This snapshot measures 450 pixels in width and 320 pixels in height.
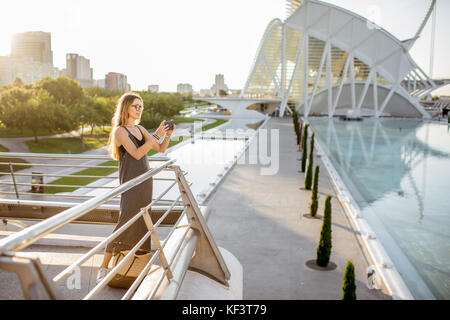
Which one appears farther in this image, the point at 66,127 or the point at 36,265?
the point at 66,127

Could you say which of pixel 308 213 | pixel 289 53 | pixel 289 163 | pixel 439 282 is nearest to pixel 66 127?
pixel 289 163

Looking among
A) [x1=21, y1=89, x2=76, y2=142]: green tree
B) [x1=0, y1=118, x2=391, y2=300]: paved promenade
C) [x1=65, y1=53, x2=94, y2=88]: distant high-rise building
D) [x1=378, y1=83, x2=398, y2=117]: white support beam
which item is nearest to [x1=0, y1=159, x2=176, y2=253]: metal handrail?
[x1=0, y1=118, x2=391, y2=300]: paved promenade

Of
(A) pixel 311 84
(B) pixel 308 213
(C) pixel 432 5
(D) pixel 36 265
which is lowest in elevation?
(B) pixel 308 213

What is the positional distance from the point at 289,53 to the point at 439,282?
5744 centimetres

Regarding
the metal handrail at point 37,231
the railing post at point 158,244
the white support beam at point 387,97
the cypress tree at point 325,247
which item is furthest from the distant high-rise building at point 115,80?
the metal handrail at point 37,231

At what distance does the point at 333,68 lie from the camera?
5831 centimetres

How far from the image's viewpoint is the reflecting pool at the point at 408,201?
736cm

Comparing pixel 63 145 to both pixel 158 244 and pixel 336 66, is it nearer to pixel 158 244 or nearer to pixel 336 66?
pixel 158 244

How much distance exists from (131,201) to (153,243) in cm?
36

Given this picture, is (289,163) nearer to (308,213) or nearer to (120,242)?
(308,213)

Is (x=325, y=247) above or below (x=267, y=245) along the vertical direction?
above

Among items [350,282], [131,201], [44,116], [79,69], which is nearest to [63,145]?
[44,116]

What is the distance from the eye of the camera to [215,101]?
5566 cm
